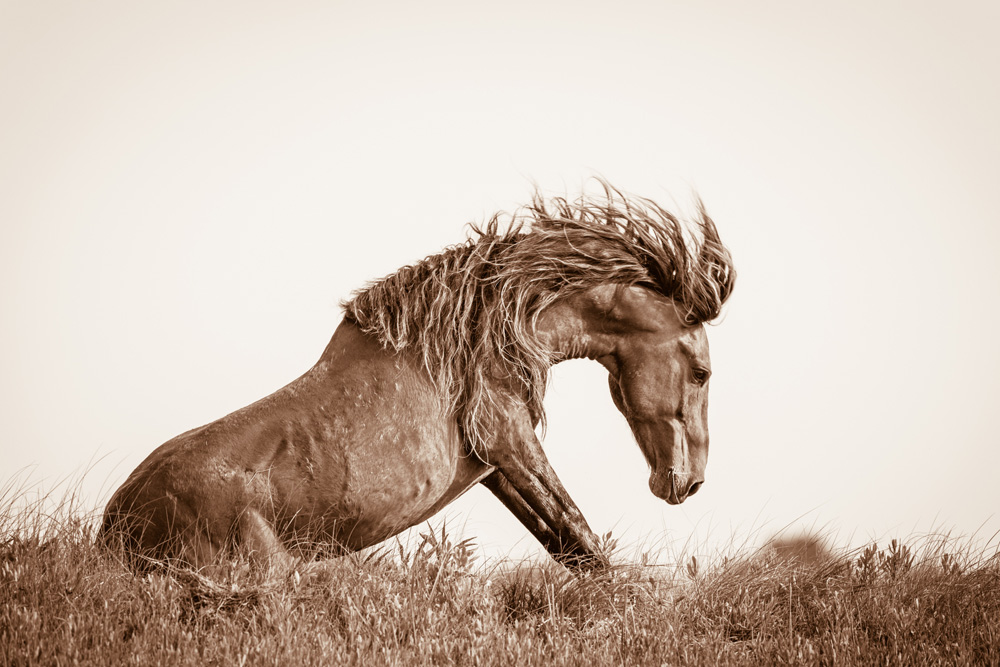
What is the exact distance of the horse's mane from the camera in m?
3.94

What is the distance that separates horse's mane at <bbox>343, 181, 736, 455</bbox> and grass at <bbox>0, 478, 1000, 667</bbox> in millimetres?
654

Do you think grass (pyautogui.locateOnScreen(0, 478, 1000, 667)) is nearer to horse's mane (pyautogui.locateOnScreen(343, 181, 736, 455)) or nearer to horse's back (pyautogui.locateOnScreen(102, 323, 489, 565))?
horse's back (pyautogui.locateOnScreen(102, 323, 489, 565))

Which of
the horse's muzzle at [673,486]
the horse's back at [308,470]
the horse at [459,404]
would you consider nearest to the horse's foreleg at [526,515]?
the horse at [459,404]

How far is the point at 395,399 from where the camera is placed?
385cm

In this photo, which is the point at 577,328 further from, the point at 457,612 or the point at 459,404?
the point at 457,612

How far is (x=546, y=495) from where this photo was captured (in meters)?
3.92

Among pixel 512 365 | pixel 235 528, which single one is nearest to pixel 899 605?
pixel 512 365

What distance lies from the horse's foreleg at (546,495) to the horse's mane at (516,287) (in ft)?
0.42

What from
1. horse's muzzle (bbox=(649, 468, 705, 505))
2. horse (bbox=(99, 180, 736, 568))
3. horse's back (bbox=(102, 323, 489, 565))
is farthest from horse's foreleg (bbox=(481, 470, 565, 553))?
horse's muzzle (bbox=(649, 468, 705, 505))

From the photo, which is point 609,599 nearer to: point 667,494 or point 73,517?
point 667,494

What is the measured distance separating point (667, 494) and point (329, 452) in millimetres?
1458

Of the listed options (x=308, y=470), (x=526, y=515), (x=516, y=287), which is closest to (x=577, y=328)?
(x=516, y=287)

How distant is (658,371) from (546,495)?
709 mm

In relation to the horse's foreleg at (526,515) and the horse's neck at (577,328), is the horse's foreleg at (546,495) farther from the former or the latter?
the horse's neck at (577,328)
